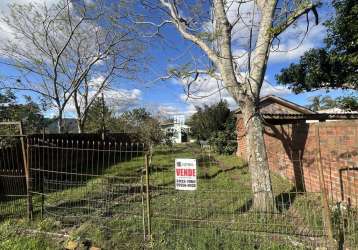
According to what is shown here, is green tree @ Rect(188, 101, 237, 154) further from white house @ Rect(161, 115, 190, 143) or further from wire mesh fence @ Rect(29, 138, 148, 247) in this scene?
wire mesh fence @ Rect(29, 138, 148, 247)

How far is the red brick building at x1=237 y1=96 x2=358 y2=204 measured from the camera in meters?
5.66

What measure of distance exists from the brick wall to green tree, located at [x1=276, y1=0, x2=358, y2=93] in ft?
10.8

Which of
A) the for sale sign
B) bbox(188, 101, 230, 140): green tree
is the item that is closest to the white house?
bbox(188, 101, 230, 140): green tree

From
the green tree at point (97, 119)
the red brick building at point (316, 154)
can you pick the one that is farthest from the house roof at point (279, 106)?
the green tree at point (97, 119)

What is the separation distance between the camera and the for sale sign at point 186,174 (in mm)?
5113

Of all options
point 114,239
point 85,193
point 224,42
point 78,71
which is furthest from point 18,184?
point 78,71

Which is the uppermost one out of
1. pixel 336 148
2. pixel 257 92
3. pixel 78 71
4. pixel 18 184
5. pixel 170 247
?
pixel 78 71

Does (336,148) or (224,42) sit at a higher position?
(224,42)

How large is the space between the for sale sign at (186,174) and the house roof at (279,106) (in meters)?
15.5

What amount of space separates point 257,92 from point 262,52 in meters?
0.76

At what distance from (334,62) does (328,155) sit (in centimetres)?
605

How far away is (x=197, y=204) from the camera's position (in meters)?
6.82

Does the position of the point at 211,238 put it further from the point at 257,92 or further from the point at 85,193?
the point at 85,193

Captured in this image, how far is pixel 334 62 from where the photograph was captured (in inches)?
444
